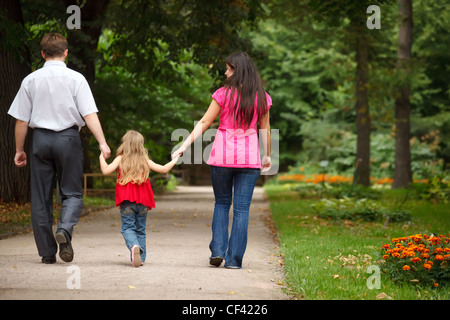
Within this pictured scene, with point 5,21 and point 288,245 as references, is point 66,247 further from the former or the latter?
point 5,21

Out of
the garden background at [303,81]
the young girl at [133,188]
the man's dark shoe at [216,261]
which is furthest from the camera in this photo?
the garden background at [303,81]

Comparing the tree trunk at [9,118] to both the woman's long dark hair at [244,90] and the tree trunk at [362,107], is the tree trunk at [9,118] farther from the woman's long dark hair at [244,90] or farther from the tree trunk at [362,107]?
the tree trunk at [362,107]

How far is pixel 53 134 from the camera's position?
623 cm

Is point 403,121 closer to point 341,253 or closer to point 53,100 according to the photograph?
point 341,253

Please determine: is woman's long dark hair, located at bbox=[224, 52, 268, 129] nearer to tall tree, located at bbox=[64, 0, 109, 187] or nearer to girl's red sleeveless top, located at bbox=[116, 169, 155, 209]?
girl's red sleeveless top, located at bbox=[116, 169, 155, 209]

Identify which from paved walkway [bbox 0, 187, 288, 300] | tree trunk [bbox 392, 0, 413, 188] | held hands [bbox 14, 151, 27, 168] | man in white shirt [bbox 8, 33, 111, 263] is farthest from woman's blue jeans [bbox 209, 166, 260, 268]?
tree trunk [bbox 392, 0, 413, 188]

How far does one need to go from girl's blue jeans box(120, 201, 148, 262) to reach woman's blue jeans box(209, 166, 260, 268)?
2.41 ft

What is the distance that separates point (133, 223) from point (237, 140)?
4.32 ft

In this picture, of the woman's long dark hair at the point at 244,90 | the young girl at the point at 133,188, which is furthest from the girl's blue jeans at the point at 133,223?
the woman's long dark hair at the point at 244,90

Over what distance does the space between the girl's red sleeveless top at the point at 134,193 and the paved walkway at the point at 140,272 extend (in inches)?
24.6

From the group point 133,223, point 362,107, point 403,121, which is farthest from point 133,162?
point 403,121

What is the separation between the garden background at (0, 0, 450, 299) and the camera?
38.6 feet

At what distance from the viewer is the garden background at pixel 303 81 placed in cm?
1176

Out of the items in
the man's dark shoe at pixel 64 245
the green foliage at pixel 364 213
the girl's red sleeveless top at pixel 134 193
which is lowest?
the green foliage at pixel 364 213
